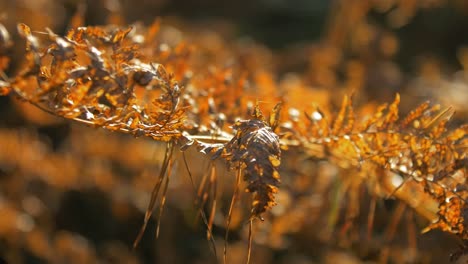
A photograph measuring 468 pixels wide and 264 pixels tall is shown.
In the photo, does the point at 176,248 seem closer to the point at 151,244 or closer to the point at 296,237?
the point at 151,244

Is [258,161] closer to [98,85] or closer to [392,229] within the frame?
[98,85]

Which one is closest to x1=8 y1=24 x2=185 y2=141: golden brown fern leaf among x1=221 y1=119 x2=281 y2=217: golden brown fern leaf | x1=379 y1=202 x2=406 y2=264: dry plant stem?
x1=221 y1=119 x2=281 y2=217: golden brown fern leaf

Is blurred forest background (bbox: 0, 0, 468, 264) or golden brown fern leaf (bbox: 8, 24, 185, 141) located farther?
blurred forest background (bbox: 0, 0, 468, 264)

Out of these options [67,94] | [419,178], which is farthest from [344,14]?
[67,94]

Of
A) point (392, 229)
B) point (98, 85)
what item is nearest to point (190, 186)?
point (392, 229)

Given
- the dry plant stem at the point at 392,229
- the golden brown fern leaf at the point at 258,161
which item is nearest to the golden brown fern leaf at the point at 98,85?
the golden brown fern leaf at the point at 258,161

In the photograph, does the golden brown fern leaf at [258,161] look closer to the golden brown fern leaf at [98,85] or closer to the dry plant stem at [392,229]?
the golden brown fern leaf at [98,85]

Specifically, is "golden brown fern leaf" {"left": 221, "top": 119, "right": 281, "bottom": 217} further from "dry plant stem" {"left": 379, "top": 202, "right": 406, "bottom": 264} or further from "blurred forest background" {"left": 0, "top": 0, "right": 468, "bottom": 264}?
"blurred forest background" {"left": 0, "top": 0, "right": 468, "bottom": 264}

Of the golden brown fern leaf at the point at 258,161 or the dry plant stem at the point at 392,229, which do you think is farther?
the dry plant stem at the point at 392,229
